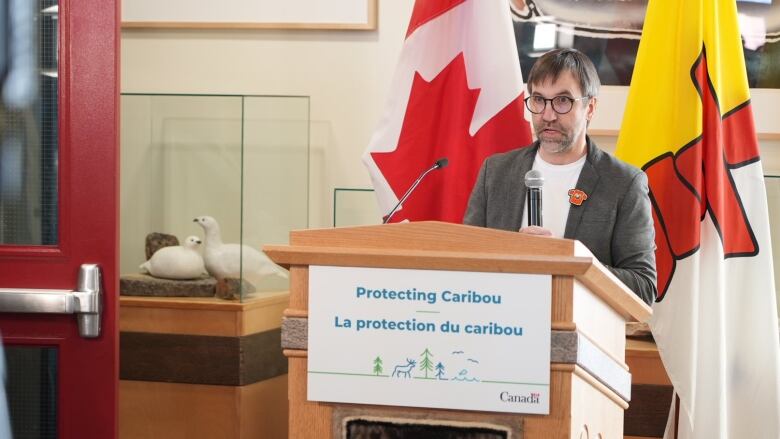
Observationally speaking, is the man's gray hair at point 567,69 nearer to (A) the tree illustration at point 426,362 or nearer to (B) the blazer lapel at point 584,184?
(B) the blazer lapel at point 584,184

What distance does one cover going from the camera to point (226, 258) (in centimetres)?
353

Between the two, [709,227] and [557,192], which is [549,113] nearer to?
[557,192]

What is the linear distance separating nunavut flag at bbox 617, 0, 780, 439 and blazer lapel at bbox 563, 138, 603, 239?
1.97 ft

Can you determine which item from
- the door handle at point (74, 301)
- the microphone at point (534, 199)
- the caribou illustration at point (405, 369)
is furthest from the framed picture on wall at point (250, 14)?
the caribou illustration at point (405, 369)

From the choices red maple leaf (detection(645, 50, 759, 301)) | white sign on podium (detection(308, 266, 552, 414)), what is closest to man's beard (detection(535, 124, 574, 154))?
red maple leaf (detection(645, 50, 759, 301))

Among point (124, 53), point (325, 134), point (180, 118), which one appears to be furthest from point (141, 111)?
point (325, 134)

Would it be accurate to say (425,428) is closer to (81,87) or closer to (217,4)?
(81,87)

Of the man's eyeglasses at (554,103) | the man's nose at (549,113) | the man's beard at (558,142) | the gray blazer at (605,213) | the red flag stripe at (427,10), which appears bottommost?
the gray blazer at (605,213)

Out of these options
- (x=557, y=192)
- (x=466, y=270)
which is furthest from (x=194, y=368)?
(x=466, y=270)

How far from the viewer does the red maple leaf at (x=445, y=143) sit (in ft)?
11.2

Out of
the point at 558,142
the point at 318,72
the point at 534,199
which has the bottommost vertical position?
the point at 534,199

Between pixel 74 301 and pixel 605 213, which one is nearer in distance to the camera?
pixel 74 301

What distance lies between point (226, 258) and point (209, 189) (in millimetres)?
296

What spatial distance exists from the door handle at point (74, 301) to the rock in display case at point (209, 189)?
3.51ft
